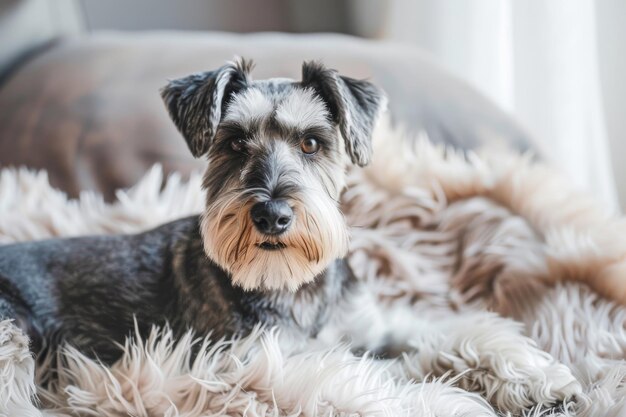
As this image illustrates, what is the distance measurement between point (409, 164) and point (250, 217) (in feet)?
2.65

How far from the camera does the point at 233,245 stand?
1054 mm

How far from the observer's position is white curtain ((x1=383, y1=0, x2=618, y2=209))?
6.41ft

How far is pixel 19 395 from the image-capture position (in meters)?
1.10

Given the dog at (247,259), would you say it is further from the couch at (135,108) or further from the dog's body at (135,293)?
the couch at (135,108)

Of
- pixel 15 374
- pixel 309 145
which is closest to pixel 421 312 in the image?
pixel 309 145

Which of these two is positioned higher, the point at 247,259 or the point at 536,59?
the point at 536,59

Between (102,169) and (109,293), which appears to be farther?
(102,169)

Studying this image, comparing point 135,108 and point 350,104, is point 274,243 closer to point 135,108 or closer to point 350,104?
point 350,104

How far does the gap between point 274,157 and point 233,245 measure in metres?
0.18

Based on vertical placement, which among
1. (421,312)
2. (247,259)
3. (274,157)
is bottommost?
(421,312)

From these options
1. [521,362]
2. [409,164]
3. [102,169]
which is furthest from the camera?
[102,169]

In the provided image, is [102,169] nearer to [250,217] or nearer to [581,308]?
[250,217]

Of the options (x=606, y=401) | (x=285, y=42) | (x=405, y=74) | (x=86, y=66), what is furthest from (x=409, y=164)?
(x=86, y=66)

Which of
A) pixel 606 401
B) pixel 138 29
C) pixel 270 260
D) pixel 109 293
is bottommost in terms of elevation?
pixel 606 401
